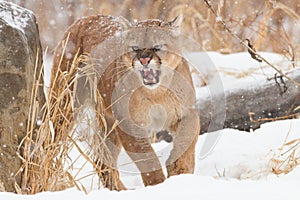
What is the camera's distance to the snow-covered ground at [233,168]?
1.85 meters

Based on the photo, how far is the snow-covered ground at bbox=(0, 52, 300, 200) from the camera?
1853mm

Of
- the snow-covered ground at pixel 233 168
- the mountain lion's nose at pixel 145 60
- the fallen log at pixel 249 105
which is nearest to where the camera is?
the snow-covered ground at pixel 233 168

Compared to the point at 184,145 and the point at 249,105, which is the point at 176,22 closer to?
the point at 184,145

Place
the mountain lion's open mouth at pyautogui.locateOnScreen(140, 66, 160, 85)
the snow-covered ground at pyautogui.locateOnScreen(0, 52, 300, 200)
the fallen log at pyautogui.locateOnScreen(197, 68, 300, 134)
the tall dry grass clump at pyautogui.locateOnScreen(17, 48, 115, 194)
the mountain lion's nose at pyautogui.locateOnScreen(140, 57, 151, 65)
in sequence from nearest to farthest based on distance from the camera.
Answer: the snow-covered ground at pyautogui.locateOnScreen(0, 52, 300, 200)
the tall dry grass clump at pyautogui.locateOnScreen(17, 48, 115, 194)
the mountain lion's nose at pyautogui.locateOnScreen(140, 57, 151, 65)
the mountain lion's open mouth at pyautogui.locateOnScreen(140, 66, 160, 85)
the fallen log at pyautogui.locateOnScreen(197, 68, 300, 134)

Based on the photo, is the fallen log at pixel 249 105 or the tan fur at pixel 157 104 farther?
the fallen log at pixel 249 105

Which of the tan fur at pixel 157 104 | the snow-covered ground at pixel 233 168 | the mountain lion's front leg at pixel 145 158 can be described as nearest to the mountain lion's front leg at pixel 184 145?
the tan fur at pixel 157 104

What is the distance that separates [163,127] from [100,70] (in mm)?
587

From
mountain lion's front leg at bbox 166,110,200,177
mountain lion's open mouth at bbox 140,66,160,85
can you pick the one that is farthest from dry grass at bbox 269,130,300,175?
mountain lion's open mouth at bbox 140,66,160,85

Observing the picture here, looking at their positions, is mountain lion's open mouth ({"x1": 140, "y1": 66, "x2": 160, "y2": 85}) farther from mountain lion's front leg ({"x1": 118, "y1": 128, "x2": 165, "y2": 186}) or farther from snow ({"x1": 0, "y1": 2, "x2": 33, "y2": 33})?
snow ({"x1": 0, "y1": 2, "x2": 33, "y2": 33})

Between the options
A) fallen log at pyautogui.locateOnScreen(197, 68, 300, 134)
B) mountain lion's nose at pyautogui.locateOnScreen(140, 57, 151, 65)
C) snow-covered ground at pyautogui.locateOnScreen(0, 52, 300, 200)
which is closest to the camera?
snow-covered ground at pyautogui.locateOnScreen(0, 52, 300, 200)

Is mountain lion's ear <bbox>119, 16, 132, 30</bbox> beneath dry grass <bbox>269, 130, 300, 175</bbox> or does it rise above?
above

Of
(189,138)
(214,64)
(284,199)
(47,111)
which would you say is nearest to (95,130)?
(47,111)

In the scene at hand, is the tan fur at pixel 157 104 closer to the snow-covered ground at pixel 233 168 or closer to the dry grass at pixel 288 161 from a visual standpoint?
the snow-covered ground at pixel 233 168

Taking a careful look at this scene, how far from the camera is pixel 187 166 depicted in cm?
327
